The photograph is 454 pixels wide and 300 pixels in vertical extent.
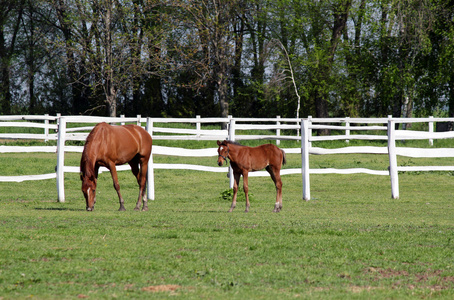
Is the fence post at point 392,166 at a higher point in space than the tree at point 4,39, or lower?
lower

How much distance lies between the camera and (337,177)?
19422 mm

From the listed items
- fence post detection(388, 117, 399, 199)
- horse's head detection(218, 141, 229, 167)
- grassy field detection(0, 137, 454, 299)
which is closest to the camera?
grassy field detection(0, 137, 454, 299)

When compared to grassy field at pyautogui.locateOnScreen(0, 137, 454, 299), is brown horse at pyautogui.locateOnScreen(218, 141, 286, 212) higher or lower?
higher

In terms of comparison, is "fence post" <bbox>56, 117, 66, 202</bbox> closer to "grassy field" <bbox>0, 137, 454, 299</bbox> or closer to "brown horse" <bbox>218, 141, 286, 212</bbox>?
"grassy field" <bbox>0, 137, 454, 299</bbox>

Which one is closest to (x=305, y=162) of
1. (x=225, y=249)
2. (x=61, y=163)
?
(x=61, y=163)

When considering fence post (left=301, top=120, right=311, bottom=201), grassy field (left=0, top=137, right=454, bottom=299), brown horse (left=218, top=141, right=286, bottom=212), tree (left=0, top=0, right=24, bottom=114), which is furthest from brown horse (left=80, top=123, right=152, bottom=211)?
tree (left=0, top=0, right=24, bottom=114)

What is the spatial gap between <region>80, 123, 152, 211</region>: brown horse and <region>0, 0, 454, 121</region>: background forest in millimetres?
22431

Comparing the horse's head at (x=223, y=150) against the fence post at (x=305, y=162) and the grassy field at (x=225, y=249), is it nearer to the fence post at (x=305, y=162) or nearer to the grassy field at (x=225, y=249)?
the grassy field at (x=225, y=249)

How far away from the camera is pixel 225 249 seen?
24.8ft

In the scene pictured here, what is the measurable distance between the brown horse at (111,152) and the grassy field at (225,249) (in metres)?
0.60

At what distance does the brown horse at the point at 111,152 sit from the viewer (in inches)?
455

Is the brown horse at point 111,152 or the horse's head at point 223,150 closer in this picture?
the horse's head at point 223,150

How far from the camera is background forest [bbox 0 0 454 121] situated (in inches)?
1362

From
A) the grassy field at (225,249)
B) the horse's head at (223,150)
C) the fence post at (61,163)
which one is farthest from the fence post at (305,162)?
the fence post at (61,163)
